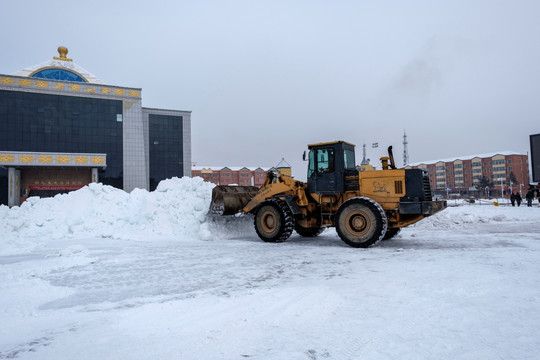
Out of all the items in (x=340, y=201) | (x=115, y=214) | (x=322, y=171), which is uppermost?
(x=322, y=171)

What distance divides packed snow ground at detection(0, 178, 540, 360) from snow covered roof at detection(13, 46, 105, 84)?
1315 inches

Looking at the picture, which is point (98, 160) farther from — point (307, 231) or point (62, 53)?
point (307, 231)

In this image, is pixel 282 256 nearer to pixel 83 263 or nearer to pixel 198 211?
pixel 83 263

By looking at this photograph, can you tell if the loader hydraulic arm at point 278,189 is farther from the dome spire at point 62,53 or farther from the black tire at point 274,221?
the dome spire at point 62,53

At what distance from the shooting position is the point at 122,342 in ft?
11.0

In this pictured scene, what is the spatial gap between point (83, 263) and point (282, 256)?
14.5 feet

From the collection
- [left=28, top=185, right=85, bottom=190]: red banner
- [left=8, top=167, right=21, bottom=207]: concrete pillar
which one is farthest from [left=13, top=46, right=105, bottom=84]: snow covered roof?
[left=28, top=185, right=85, bottom=190]: red banner

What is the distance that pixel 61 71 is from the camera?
3744cm

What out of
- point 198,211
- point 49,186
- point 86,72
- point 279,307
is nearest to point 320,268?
point 279,307

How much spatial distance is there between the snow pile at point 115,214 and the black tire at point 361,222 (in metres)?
5.55

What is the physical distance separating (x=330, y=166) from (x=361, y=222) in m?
2.05

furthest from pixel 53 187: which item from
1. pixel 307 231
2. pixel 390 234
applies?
pixel 390 234

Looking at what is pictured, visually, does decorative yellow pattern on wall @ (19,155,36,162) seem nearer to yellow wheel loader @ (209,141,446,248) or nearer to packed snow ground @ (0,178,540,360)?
packed snow ground @ (0,178,540,360)

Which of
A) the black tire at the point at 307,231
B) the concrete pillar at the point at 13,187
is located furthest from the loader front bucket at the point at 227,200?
the concrete pillar at the point at 13,187
